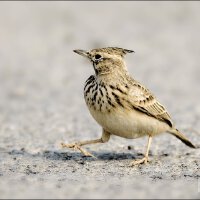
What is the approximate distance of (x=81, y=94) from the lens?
14258 mm

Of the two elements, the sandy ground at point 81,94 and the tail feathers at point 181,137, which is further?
the tail feathers at point 181,137

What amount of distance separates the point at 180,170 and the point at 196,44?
1082 centimetres

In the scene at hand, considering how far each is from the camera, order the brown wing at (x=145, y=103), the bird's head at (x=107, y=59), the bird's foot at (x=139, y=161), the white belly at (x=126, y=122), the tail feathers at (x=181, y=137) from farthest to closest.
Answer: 1. the tail feathers at (x=181, y=137)
2. the bird's head at (x=107, y=59)
3. the bird's foot at (x=139, y=161)
4. the brown wing at (x=145, y=103)
5. the white belly at (x=126, y=122)

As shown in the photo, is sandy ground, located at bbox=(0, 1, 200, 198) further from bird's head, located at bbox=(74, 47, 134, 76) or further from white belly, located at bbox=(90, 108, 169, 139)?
bird's head, located at bbox=(74, 47, 134, 76)

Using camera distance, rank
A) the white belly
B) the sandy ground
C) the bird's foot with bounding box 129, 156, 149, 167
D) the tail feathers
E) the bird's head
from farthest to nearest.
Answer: the tail feathers, the bird's head, the bird's foot with bounding box 129, 156, 149, 167, the white belly, the sandy ground

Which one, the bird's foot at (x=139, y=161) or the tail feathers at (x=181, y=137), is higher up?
the tail feathers at (x=181, y=137)

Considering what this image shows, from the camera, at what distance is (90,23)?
20.7 metres

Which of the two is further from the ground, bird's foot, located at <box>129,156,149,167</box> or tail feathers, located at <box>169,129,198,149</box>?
tail feathers, located at <box>169,129,198,149</box>

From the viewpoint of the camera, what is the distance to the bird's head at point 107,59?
28.2 feet

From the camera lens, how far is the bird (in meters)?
8.12

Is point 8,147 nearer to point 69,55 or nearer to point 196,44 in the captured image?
point 69,55

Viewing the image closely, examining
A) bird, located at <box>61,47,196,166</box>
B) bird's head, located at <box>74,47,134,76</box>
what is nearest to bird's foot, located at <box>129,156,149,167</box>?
bird, located at <box>61,47,196,166</box>

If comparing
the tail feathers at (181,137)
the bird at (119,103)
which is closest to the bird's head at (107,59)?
the bird at (119,103)

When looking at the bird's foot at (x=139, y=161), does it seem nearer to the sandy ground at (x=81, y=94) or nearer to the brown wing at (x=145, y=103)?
the sandy ground at (x=81, y=94)
